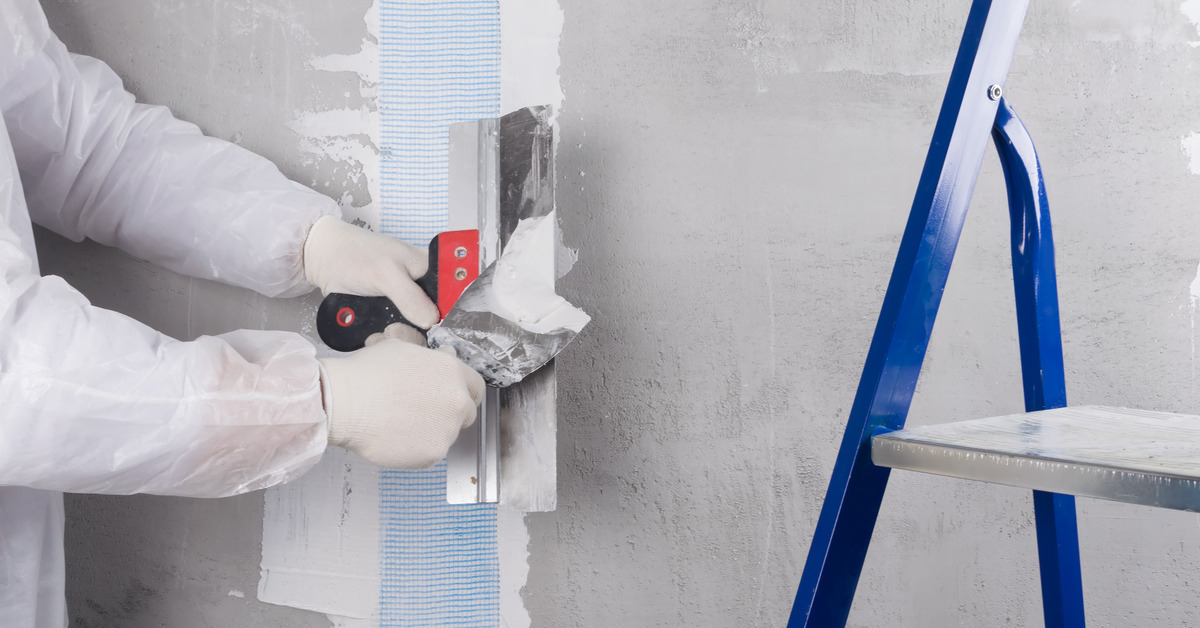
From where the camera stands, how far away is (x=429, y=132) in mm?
1221

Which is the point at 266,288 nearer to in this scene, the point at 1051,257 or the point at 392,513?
the point at 392,513

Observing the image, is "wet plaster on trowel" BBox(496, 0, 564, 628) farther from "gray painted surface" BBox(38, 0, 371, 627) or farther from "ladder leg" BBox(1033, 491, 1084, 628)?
"ladder leg" BBox(1033, 491, 1084, 628)

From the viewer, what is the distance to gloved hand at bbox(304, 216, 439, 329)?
104cm

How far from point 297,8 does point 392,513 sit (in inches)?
34.8

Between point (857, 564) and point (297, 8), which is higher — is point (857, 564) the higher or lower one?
the lower one

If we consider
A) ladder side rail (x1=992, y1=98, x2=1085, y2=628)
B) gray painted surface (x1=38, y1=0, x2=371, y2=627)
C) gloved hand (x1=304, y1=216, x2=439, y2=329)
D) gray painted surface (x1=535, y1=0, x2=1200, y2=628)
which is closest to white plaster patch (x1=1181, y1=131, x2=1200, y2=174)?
gray painted surface (x1=535, y1=0, x2=1200, y2=628)

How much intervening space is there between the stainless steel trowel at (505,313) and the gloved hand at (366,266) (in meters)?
0.02

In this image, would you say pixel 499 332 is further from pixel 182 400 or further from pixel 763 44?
pixel 763 44

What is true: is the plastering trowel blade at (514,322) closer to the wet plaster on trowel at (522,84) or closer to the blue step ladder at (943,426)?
the wet plaster on trowel at (522,84)

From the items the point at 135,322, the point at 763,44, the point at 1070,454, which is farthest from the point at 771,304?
the point at 135,322

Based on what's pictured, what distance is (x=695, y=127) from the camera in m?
1.23

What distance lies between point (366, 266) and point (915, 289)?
0.76 metres

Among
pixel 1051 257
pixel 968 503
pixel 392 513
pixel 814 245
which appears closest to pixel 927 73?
pixel 814 245

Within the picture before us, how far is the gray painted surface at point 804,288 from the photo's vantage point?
1.23 metres
